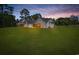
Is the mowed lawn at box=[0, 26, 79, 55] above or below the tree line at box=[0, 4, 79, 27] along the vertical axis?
below

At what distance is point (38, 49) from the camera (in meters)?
1.55

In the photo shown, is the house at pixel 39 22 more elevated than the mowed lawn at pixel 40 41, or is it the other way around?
the house at pixel 39 22

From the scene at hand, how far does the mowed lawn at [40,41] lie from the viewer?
1.54m

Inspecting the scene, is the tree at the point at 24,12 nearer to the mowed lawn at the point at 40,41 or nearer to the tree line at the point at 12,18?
the tree line at the point at 12,18

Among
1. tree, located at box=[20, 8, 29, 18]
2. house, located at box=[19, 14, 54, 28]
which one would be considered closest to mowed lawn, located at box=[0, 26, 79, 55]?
house, located at box=[19, 14, 54, 28]

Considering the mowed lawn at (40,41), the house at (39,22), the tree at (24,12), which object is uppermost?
the tree at (24,12)

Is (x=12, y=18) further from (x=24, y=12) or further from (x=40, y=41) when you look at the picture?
(x=40, y=41)

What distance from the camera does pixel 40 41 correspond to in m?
1.55

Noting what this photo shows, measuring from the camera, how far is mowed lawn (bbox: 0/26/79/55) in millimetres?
1540

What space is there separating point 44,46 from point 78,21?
18.0 inches

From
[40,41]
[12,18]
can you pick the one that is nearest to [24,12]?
[12,18]

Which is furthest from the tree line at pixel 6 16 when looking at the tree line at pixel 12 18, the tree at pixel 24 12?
the tree at pixel 24 12

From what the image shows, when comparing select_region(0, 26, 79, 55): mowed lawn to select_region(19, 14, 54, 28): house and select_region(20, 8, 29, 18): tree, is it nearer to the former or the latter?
select_region(19, 14, 54, 28): house

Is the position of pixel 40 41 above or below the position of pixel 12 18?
below
